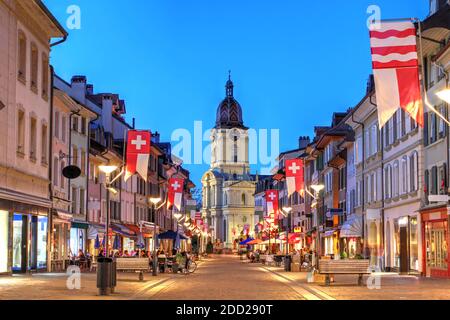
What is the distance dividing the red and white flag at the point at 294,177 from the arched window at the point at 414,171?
10288 mm

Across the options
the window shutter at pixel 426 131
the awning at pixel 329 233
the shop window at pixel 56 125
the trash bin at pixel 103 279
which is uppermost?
the shop window at pixel 56 125

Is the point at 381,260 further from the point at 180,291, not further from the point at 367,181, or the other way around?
the point at 180,291

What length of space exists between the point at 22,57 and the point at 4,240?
834cm

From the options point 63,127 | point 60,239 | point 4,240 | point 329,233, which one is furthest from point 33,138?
point 329,233

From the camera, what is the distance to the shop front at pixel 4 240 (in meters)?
38.7

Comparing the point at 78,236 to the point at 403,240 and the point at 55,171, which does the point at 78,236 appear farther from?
the point at 403,240

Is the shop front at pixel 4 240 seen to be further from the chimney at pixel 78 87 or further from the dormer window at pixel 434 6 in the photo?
the chimney at pixel 78 87

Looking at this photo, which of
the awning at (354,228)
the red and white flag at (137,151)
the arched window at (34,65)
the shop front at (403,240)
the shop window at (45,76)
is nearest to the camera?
the arched window at (34,65)

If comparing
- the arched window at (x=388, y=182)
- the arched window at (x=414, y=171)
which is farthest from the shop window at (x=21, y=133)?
the arched window at (x=388, y=182)

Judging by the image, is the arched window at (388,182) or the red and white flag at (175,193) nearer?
the arched window at (388,182)

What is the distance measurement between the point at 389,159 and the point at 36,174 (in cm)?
2223

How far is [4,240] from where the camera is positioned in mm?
39188

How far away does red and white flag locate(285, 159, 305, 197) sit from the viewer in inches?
2319
